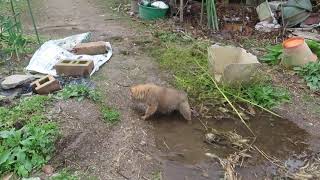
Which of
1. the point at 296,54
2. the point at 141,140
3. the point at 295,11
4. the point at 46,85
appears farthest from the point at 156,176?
the point at 295,11

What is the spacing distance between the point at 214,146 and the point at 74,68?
242 centimetres

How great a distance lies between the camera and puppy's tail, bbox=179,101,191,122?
4.66 meters

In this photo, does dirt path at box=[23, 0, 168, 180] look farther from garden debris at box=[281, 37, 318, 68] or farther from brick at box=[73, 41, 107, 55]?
garden debris at box=[281, 37, 318, 68]

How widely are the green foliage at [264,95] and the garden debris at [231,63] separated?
0.15m

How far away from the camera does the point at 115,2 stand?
34.0 feet

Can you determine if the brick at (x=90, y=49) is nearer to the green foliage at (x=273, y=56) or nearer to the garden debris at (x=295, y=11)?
the green foliage at (x=273, y=56)

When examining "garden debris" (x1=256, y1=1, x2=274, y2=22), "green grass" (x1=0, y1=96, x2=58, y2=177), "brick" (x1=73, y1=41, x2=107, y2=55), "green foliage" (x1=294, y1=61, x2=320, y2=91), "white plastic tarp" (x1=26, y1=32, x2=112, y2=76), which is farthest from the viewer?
"garden debris" (x1=256, y1=1, x2=274, y2=22)

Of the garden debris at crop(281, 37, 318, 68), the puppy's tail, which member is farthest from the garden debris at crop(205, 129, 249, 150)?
the garden debris at crop(281, 37, 318, 68)

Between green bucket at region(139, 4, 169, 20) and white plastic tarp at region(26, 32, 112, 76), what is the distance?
217 cm

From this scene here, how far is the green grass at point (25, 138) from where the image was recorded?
3818 millimetres

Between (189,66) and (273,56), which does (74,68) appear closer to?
(189,66)

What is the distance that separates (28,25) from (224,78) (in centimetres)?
513

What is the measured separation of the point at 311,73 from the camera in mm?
5973

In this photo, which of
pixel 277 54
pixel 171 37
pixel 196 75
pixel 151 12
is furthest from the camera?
pixel 151 12
